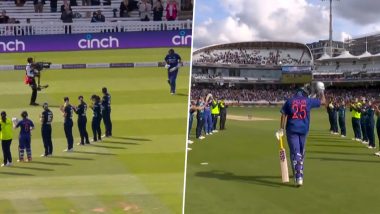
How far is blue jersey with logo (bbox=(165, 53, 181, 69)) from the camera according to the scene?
9.13 metres

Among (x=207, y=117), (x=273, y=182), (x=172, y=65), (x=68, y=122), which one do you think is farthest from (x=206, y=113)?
(x=273, y=182)

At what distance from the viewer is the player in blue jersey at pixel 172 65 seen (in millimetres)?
9125

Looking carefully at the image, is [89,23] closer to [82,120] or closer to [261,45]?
[82,120]

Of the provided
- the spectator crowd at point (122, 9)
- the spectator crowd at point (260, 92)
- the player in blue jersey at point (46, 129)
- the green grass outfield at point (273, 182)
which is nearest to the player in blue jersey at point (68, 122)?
the player in blue jersey at point (46, 129)

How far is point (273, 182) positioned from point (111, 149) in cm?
360

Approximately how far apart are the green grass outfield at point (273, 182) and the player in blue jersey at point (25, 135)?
3518 mm

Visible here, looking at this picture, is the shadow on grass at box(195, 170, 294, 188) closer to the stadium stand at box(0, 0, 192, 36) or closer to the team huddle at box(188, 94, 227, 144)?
the stadium stand at box(0, 0, 192, 36)

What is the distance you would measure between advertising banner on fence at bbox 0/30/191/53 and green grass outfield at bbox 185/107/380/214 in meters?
2.89

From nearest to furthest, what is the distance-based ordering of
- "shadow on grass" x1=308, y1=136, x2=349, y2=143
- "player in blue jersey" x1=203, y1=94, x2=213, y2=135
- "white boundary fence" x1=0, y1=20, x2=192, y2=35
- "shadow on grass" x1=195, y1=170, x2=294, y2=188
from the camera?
1. "shadow on grass" x1=195, y1=170, x2=294, y2=188
2. "white boundary fence" x1=0, y1=20, x2=192, y2=35
3. "shadow on grass" x1=308, y1=136, x2=349, y2=143
4. "player in blue jersey" x1=203, y1=94, x2=213, y2=135

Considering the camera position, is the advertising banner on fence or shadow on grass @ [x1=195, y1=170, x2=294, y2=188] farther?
the advertising banner on fence

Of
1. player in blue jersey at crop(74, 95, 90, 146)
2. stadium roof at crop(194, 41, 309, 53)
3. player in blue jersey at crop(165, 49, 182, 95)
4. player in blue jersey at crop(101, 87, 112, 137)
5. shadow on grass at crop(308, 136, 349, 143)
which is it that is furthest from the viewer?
stadium roof at crop(194, 41, 309, 53)

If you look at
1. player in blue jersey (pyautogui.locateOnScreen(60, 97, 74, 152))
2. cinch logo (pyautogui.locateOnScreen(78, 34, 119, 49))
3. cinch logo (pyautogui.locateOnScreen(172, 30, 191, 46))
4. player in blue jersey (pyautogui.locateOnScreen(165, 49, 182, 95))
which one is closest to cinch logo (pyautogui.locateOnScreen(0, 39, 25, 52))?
cinch logo (pyautogui.locateOnScreen(78, 34, 119, 49))

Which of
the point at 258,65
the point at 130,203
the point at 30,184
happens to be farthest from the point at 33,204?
the point at 258,65

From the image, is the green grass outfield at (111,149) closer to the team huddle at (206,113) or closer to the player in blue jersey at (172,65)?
the player in blue jersey at (172,65)
